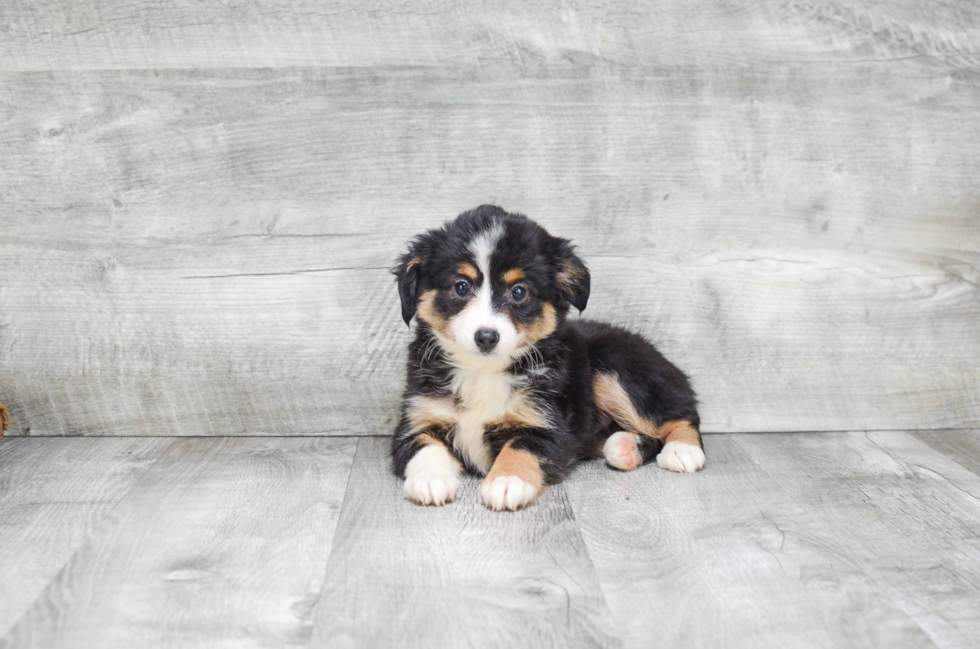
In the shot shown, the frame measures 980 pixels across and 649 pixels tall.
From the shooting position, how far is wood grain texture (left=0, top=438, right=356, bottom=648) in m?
1.62

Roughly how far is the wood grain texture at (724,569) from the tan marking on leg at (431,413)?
0.44m

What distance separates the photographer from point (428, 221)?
119 inches

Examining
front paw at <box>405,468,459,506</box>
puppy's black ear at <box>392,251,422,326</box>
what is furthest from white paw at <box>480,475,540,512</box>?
puppy's black ear at <box>392,251,422,326</box>

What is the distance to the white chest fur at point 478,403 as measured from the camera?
8.53 ft

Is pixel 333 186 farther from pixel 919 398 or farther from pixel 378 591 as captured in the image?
pixel 919 398

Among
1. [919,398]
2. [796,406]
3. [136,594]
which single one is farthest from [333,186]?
[919,398]

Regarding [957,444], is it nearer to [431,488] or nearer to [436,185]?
[431,488]

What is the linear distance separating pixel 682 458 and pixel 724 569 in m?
0.76

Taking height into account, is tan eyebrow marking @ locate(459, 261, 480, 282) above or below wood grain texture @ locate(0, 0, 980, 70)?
below

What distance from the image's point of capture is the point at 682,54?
3027 mm

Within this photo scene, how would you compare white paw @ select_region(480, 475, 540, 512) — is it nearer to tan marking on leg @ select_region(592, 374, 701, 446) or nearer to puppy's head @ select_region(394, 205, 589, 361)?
puppy's head @ select_region(394, 205, 589, 361)

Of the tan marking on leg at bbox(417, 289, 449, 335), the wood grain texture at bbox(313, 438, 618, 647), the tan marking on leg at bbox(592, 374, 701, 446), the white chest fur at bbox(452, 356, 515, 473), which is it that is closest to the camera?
the wood grain texture at bbox(313, 438, 618, 647)

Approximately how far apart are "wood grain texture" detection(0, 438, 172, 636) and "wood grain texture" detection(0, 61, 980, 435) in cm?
21

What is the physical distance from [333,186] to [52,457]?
4.36 feet
